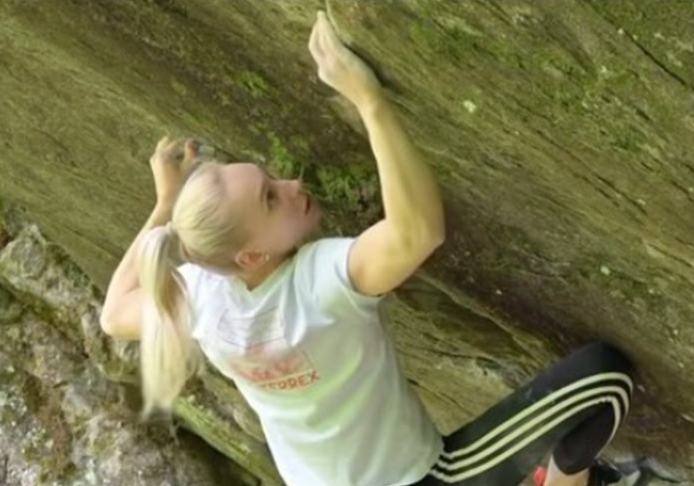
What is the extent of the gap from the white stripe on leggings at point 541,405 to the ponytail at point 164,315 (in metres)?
1.13

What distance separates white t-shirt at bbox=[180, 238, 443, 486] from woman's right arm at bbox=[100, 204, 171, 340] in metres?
0.41

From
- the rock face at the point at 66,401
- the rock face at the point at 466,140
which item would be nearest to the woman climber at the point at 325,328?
the rock face at the point at 466,140

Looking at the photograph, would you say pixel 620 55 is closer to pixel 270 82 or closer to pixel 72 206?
pixel 270 82

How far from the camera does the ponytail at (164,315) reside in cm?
388

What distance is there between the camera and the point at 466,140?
4082 mm

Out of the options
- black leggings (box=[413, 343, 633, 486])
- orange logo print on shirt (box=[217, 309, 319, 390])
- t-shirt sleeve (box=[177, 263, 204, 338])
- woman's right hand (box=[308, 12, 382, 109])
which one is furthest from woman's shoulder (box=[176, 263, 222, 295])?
black leggings (box=[413, 343, 633, 486])

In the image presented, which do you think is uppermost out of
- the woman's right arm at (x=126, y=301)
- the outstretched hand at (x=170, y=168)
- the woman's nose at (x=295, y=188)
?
the woman's nose at (x=295, y=188)

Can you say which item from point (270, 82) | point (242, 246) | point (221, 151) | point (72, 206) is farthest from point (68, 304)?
point (242, 246)

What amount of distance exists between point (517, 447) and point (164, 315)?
140 cm

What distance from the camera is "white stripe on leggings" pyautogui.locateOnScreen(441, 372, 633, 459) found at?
451 centimetres

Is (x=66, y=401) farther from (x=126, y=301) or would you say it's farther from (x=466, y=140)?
(x=466, y=140)

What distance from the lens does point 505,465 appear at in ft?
15.2

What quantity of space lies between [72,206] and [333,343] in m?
3.06

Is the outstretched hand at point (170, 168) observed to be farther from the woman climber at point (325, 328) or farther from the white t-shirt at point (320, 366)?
the white t-shirt at point (320, 366)
